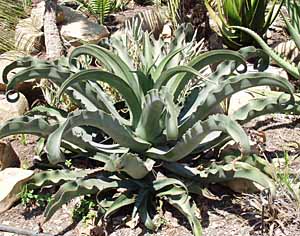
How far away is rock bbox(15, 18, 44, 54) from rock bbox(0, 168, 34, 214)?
2.31 metres

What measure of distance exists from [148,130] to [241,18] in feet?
7.94

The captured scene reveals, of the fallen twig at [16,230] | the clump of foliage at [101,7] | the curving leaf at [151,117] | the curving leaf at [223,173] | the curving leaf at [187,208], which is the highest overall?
the curving leaf at [151,117]

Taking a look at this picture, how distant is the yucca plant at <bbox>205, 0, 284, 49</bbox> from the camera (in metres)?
5.36

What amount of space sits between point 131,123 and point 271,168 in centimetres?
82

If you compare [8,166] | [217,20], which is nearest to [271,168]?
[8,166]

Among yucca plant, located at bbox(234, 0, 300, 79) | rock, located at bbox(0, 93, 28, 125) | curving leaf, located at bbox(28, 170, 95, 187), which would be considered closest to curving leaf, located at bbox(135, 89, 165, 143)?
curving leaf, located at bbox(28, 170, 95, 187)

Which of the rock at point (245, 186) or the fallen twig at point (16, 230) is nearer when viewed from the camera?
the fallen twig at point (16, 230)

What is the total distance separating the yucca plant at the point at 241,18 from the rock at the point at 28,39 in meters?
1.63

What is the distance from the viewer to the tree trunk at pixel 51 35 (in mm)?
4957

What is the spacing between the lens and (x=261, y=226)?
3.12 m

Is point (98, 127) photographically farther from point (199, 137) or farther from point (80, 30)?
point (80, 30)

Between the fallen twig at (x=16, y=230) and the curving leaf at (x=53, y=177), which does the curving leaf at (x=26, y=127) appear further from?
the fallen twig at (x=16, y=230)

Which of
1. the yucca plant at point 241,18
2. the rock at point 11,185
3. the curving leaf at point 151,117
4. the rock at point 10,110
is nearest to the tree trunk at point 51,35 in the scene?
the rock at point 10,110

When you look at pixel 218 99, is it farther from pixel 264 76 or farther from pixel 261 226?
pixel 261 226
